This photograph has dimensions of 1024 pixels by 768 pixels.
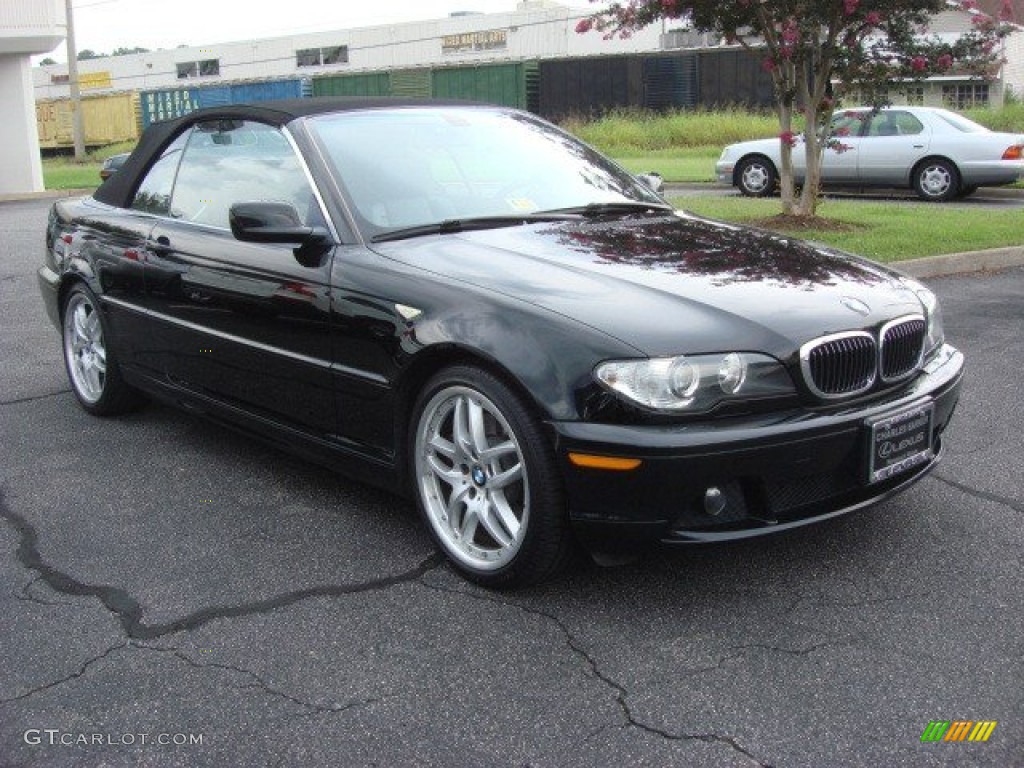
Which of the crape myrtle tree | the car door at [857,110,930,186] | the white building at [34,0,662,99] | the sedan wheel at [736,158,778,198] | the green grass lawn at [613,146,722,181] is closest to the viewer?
the crape myrtle tree

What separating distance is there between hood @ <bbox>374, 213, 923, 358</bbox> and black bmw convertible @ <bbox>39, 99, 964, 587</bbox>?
0.5 inches

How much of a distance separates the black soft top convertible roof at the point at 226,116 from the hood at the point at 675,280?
912 millimetres

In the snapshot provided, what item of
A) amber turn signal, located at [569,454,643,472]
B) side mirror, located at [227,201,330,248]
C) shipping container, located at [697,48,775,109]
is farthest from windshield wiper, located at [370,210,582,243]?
shipping container, located at [697,48,775,109]

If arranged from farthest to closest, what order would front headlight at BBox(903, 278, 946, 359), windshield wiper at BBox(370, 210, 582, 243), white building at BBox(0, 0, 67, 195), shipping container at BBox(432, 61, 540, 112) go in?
shipping container at BBox(432, 61, 540, 112)
white building at BBox(0, 0, 67, 195)
windshield wiper at BBox(370, 210, 582, 243)
front headlight at BBox(903, 278, 946, 359)

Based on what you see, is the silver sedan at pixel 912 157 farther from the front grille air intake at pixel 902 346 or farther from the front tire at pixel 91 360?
the front grille air intake at pixel 902 346

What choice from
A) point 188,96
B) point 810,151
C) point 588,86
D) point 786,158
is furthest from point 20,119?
point 188,96

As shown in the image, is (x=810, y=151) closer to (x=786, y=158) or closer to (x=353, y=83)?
(x=786, y=158)

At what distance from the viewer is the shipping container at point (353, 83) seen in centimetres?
4278

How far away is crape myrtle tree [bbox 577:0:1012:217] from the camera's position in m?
10.7

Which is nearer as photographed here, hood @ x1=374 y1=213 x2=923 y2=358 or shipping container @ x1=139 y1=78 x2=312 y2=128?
hood @ x1=374 y1=213 x2=923 y2=358

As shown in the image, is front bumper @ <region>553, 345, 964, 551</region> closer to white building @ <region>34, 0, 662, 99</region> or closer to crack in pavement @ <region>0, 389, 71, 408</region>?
crack in pavement @ <region>0, 389, 71, 408</region>

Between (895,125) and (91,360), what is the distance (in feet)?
45.5

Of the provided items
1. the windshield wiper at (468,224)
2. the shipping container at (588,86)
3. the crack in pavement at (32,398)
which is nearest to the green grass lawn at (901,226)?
the windshield wiper at (468,224)

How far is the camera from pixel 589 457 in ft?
9.84
